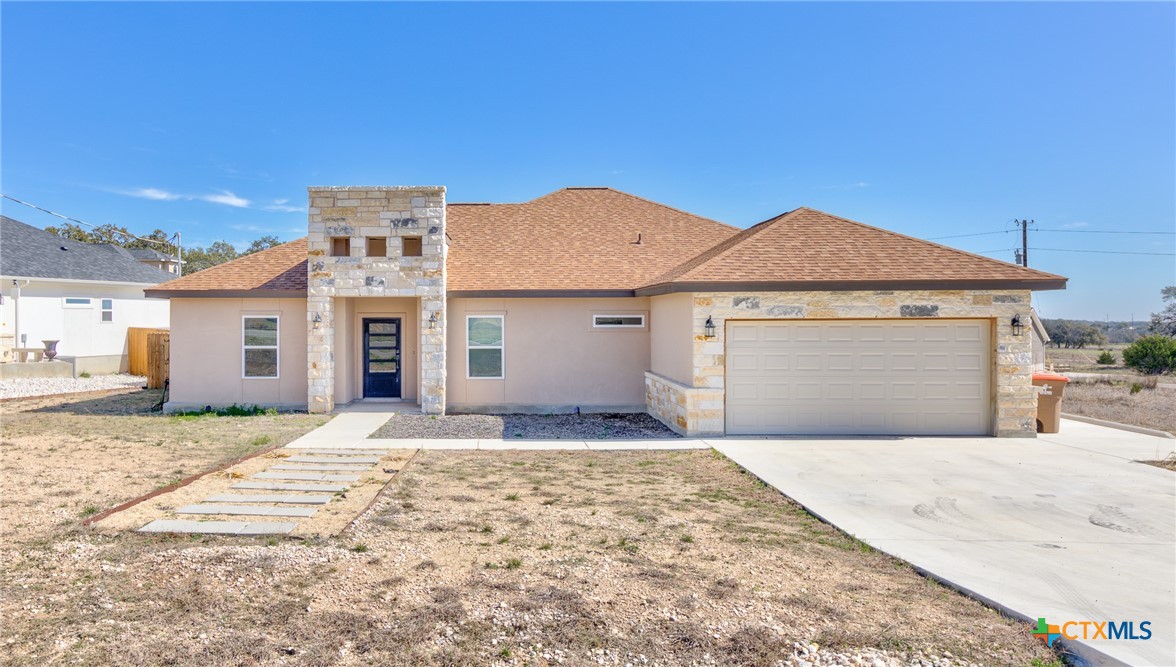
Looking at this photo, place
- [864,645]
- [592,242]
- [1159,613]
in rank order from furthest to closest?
[592,242] → [1159,613] → [864,645]

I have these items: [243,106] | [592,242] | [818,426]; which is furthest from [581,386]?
[243,106]

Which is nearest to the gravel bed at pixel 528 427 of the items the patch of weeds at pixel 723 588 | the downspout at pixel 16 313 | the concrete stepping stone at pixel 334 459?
the concrete stepping stone at pixel 334 459

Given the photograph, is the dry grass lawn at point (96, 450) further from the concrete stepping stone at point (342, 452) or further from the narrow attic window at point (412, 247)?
the narrow attic window at point (412, 247)

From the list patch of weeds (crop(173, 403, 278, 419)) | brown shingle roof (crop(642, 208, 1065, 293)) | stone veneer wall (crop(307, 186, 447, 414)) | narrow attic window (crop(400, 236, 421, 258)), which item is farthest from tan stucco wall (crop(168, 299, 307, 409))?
brown shingle roof (crop(642, 208, 1065, 293))

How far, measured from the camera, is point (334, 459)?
8.36 m

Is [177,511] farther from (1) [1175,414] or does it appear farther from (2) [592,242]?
(1) [1175,414]

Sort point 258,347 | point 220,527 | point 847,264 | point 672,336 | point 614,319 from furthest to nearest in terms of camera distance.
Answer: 1. point 614,319
2. point 258,347
3. point 672,336
4. point 847,264
5. point 220,527

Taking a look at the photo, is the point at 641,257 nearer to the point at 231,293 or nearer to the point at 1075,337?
the point at 231,293

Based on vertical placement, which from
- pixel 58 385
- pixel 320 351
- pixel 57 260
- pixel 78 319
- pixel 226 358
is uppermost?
pixel 57 260

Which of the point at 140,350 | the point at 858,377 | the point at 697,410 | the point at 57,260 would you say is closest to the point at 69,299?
the point at 57,260

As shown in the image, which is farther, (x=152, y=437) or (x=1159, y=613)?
(x=152, y=437)

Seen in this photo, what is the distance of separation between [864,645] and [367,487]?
18.3ft

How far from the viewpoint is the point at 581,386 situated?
522 inches

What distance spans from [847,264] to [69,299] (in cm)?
2624
